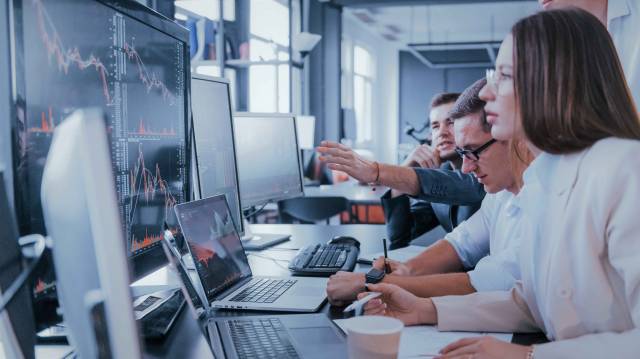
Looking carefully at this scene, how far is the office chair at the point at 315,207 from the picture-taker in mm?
4023

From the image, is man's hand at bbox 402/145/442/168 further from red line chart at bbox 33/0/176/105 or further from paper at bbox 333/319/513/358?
red line chart at bbox 33/0/176/105

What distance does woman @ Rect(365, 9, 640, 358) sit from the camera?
0.85 m

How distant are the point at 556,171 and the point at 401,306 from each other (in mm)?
388

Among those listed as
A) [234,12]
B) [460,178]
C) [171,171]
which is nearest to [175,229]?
[171,171]

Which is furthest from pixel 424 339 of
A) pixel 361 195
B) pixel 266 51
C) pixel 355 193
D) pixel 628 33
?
pixel 266 51

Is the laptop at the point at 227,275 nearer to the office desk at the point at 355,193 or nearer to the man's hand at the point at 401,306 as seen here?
the man's hand at the point at 401,306

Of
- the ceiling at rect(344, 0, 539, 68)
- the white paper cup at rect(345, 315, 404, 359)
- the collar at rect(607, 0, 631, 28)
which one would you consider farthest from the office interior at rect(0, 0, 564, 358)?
the ceiling at rect(344, 0, 539, 68)

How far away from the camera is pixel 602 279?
35.3 inches

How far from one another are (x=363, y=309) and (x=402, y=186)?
0.77 m

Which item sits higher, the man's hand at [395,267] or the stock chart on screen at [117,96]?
the stock chart on screen at [117,96]

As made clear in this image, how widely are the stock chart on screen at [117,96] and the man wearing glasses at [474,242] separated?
43 centimetres

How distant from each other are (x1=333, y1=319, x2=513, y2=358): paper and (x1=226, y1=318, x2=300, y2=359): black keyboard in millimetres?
126

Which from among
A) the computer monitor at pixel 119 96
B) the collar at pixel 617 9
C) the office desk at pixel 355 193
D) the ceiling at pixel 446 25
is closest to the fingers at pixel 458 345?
the computer monitor at pixel 119 96

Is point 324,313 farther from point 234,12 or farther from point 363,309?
point 234,12
